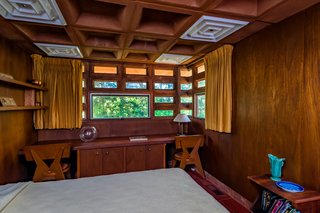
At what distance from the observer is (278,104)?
6.27 feet

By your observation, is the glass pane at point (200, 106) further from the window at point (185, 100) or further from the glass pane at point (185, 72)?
the glass pane at point (185, 72)

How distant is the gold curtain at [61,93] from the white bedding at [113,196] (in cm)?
167

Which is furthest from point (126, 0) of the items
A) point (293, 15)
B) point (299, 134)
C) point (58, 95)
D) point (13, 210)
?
point (58, 95)

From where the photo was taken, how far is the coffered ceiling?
1595 mm

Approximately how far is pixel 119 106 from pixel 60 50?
1.44 metres

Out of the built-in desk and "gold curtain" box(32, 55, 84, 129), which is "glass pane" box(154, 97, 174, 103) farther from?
"gold curtain" box(32, 55, 84, 129)

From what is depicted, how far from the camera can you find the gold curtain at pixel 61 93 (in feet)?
10.5

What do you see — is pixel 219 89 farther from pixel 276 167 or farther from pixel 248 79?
pixel 276 167

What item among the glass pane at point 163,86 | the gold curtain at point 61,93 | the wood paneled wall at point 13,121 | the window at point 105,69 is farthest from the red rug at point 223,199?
the wood paneled wall at point 13,121

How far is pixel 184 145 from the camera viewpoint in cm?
310

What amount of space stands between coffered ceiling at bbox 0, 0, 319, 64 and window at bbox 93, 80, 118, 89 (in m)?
0.80

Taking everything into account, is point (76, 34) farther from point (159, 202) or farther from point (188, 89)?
point (188, 89)

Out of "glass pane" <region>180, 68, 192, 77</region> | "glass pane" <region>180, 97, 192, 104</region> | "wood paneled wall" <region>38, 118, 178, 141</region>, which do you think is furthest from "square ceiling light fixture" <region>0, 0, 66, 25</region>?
"glass pane" <region>180, 97, 192, 104</region>

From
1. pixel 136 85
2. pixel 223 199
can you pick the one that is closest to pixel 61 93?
pixel 136 85
